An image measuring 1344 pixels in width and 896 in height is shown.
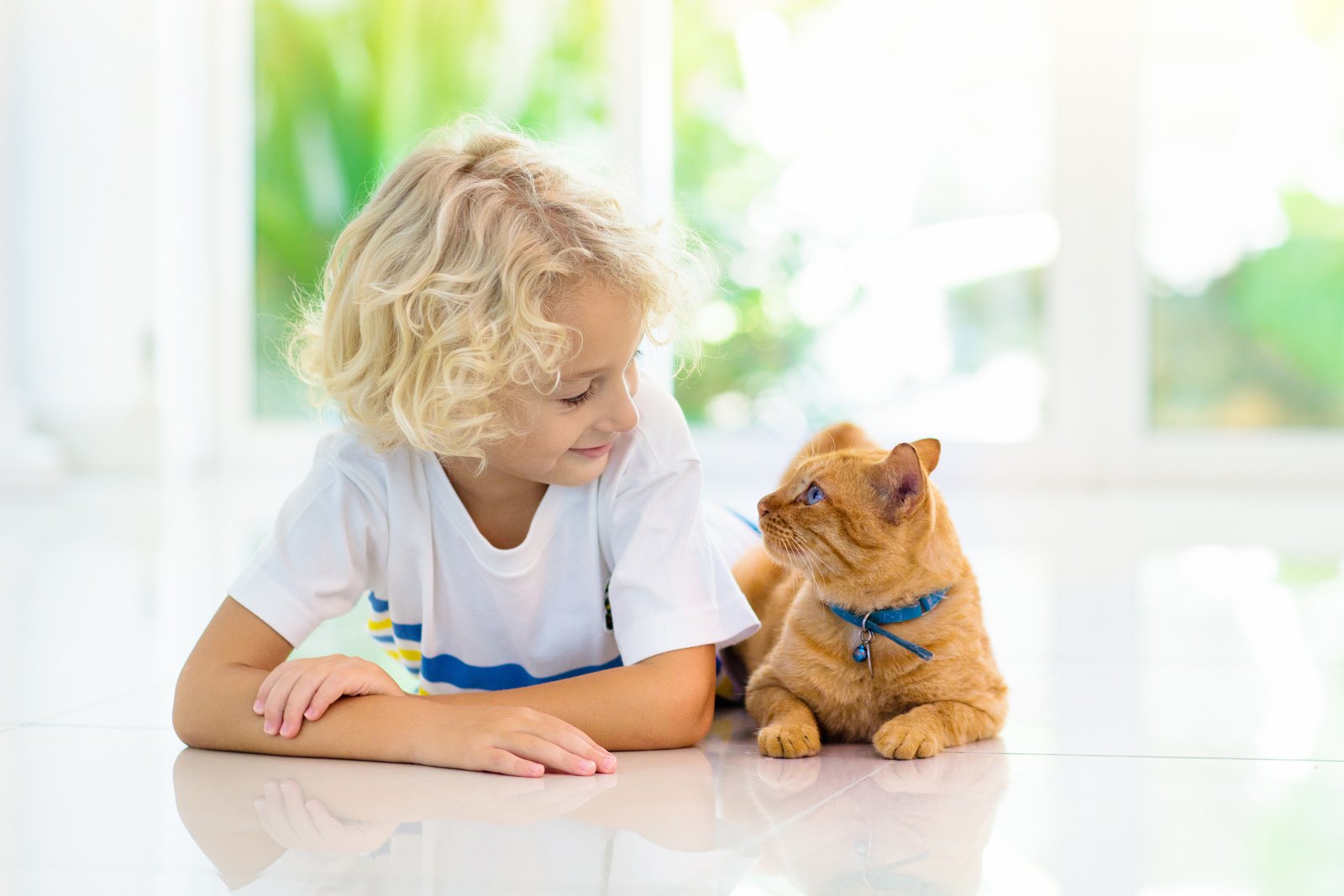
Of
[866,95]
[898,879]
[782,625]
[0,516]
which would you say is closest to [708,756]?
[782,625]

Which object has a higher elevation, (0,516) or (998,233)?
(998,233)

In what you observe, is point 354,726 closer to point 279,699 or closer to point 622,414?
point 279,699

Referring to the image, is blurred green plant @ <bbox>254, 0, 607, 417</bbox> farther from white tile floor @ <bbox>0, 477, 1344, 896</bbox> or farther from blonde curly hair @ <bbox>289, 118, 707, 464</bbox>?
blonde curly hair @ <bbox>289, 118, 707, 464</bbox>

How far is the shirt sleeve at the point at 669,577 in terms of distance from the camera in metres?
1.35

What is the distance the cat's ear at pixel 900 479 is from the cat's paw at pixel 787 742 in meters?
0.24

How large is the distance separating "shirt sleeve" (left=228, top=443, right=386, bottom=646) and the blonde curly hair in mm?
79

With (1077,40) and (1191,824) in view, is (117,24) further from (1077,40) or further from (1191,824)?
(1191,824)

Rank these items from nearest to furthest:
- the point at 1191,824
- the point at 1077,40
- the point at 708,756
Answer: the point at 1191,824 < the point at 708,756 < the point at 1077,40

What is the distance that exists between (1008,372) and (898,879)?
410 centimetres

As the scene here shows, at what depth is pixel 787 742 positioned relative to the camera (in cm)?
131

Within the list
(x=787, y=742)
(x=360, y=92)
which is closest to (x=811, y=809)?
(x=787, y=742)

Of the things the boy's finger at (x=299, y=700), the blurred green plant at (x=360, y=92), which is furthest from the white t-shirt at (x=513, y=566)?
the blurred green plant at (x=360, y=92)

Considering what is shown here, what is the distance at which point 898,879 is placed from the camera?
3.07 ft

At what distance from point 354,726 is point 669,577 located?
355 mm
